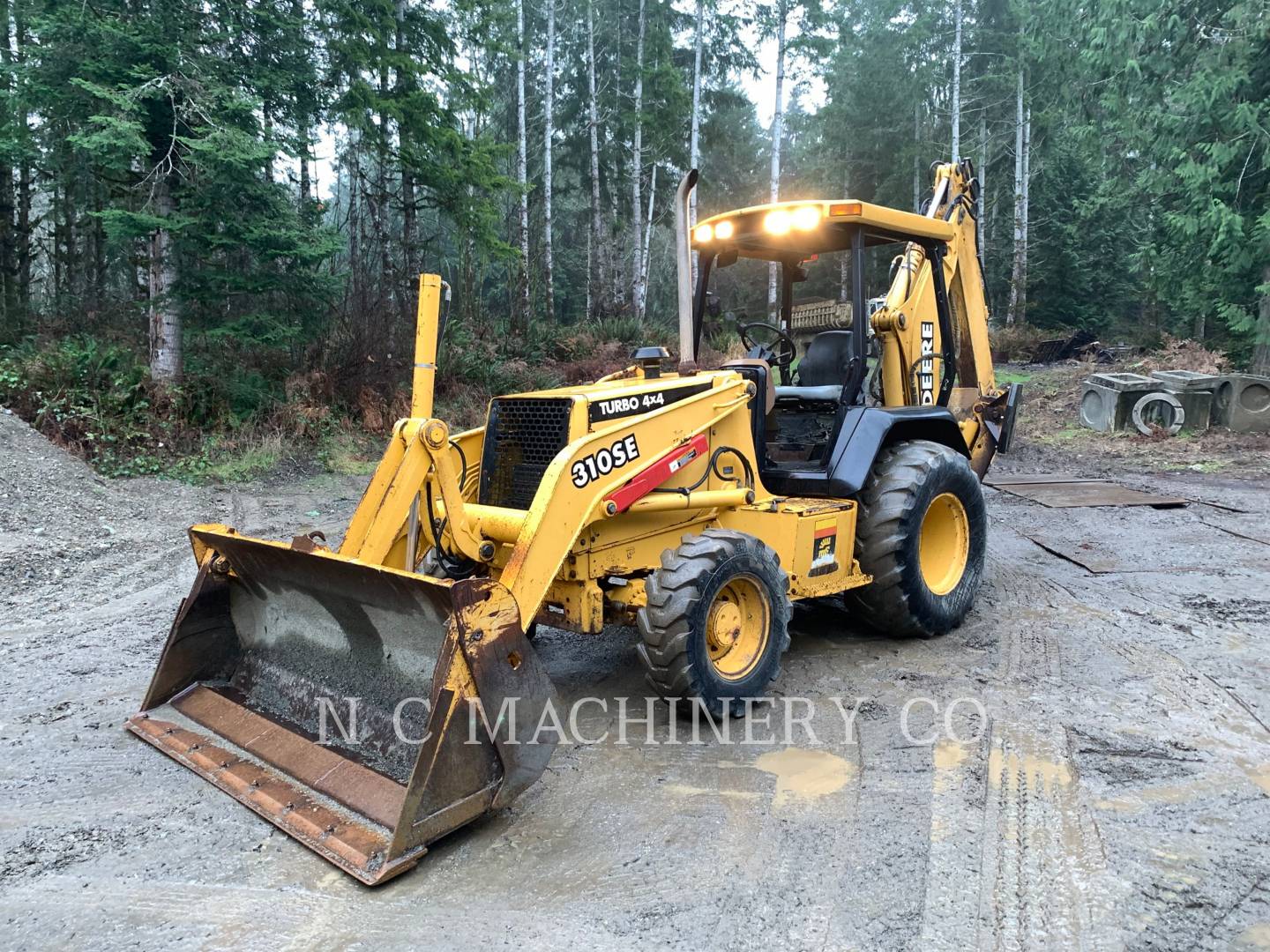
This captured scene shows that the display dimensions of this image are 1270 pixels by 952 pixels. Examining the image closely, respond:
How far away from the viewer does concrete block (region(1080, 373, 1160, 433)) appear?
45.0 ft

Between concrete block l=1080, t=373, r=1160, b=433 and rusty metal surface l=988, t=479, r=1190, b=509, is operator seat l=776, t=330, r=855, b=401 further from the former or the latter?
concrete block l=1080, t=373, r=1160, b=433

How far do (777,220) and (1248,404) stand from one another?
1171 centimetres

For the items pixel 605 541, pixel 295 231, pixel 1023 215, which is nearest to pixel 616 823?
pixel 605 541

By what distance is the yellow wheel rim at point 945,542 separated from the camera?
220 inches

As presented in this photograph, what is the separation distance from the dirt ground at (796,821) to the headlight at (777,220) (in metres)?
2.48

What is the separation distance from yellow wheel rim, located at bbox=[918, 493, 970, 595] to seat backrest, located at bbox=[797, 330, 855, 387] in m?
1.06

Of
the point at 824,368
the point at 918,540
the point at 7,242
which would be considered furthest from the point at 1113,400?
the point at 7,242

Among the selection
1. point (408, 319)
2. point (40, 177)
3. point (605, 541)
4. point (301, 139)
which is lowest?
point (605, 541)

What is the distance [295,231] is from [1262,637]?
10.1m

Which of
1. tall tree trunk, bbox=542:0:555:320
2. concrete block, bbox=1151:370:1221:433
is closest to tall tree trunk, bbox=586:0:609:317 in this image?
tall tree trunk, bbox=542:0:555:320

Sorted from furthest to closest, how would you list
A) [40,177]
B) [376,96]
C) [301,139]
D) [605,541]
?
[40,177], [376,96], [301,139], [605,541]

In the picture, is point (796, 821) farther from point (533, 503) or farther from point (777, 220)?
point (777, 220)

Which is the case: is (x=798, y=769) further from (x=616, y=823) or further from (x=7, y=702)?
(x=7, y=702)

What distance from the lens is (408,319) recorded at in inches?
551
